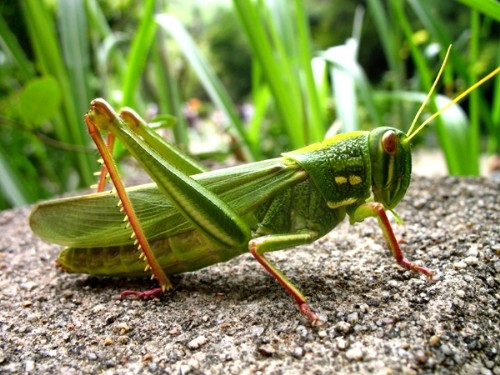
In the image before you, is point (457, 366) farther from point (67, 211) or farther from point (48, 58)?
point (48, 58)

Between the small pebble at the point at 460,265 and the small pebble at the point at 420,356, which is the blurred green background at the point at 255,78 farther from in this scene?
the small pebble at the point at 420,356

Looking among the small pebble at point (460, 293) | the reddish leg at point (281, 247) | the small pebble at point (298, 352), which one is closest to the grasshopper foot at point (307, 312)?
the reddish leg at point (281, 247)

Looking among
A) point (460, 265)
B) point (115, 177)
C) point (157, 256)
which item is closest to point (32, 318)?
point (157, 256)

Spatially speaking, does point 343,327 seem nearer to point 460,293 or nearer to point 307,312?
point 307,312

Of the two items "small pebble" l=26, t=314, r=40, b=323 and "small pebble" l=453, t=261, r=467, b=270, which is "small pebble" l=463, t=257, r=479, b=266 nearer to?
"small pebble" l=453, t=261, r=467, b=270

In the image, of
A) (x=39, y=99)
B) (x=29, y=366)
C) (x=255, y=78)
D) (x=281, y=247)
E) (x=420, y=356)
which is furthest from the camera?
(x=255, y=78)

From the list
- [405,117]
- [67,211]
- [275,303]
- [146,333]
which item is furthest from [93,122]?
[405,117]

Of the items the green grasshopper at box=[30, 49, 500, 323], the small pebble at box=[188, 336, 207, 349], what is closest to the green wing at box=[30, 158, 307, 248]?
the green grasshopper at box=[30, 49, 500, 323]
